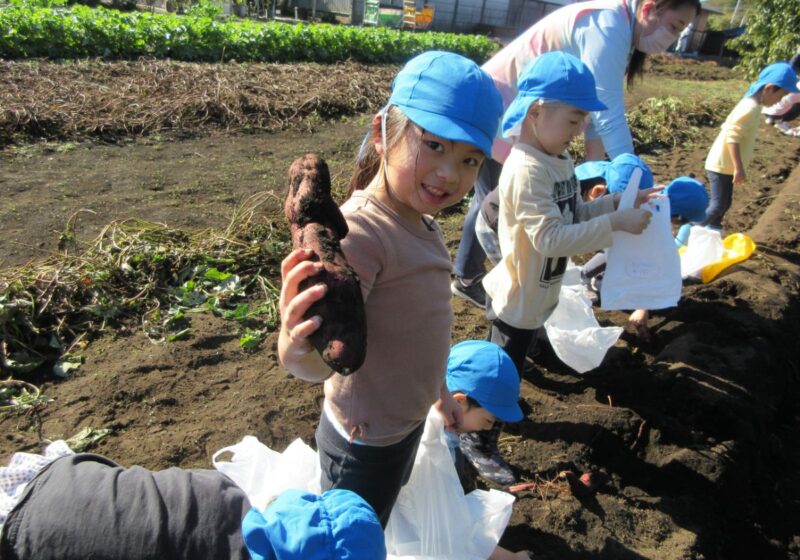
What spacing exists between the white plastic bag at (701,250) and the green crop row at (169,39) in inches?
367

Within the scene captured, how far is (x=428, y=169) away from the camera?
1.29 meters

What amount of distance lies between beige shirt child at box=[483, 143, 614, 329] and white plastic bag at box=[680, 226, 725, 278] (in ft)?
7.34

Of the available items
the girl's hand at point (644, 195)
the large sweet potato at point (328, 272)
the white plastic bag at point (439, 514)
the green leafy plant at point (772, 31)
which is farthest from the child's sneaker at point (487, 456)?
the green leafy plant at point (772, 31)

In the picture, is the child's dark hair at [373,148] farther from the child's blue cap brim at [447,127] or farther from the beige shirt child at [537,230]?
the beige shirt child at [537,230]

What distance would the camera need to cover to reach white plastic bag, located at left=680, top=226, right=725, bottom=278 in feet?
13.9

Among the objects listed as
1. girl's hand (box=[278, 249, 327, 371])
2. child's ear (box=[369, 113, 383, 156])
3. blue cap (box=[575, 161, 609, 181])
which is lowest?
blue cap (box=[575, 161, 609, 181])

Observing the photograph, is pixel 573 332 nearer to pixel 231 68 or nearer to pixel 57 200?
pixel 57 200

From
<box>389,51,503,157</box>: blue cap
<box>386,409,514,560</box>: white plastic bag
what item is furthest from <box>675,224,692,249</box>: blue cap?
<box>389,51,503,157</box>: blue cap

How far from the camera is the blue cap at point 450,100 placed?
4.07 ft

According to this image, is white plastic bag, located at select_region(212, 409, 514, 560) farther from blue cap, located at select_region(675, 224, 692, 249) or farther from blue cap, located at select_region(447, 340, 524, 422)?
blue cap, located at select_region(675, 224, 692, 249)

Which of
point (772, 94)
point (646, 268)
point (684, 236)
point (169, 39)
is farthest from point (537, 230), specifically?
point (169, 39)

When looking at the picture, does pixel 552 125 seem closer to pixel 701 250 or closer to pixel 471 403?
pixel 471 403

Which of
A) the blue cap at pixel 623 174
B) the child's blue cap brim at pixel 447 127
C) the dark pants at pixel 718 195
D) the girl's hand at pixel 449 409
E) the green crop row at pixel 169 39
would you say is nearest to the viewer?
the child's blue cap brim at pixel 447 127

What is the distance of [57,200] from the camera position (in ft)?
15.1
